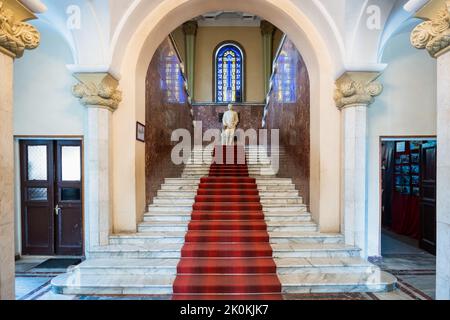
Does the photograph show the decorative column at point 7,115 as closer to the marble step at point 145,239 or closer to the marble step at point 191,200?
the marble step at point 145,239

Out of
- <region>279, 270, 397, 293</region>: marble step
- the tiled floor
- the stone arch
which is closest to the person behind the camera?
the tiled floor

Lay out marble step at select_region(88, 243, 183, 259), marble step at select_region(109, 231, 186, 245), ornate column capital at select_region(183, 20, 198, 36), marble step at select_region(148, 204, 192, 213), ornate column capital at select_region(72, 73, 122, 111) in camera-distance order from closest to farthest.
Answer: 1. marble step at select_region(88, 243, 183, 259)
2. ornate column capital at select_region(72, 73, 122, 111)
3. marble step at select_region(109, 231, 186, 245)
4. marble step at select_region(148, 204, 192, 213)
5. ornate column capital at select_region(183, 20, 198, 36)

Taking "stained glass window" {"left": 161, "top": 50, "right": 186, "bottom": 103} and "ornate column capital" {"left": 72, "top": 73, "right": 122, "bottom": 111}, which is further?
"stained glass window" {"left": 161, "top": 50, "right": 186, "bottom": 103}

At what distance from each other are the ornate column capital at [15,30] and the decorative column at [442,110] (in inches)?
139

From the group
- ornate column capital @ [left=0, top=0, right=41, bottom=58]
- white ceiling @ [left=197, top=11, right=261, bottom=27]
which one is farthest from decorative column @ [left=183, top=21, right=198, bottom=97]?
ornate column capital @ [left=0, top=0, right=41, bottom=58]

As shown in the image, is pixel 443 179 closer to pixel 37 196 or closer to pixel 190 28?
pixel 37 196

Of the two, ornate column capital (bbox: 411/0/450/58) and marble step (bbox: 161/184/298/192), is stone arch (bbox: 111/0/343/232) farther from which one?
ornate column capital (bbox: 411/0/450/58)

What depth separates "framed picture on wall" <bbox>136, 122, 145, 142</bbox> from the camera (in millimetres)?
5555

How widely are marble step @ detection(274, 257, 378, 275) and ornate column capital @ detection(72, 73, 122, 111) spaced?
149 inches

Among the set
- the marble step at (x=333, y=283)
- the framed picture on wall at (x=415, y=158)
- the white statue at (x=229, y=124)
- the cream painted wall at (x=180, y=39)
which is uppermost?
the cream painted wall at (x=180, y=39)

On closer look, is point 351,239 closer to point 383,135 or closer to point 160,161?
point 383,135

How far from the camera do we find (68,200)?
20.4 feet

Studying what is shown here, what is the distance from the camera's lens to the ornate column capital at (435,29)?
2584mm


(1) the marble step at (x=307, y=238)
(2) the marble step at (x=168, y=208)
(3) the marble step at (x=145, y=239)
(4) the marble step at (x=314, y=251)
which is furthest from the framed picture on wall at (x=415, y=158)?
(3) the marble step at (x=145, y=239)
